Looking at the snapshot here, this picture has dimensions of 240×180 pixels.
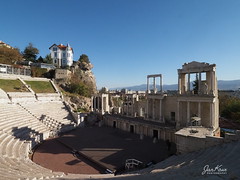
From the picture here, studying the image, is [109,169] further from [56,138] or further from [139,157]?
[56,138]

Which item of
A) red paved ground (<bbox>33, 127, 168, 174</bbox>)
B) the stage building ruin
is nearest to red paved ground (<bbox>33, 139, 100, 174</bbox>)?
red paved ground (<bbox>33, 127, 168, 174</bbox>)

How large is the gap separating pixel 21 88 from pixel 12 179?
28.2m

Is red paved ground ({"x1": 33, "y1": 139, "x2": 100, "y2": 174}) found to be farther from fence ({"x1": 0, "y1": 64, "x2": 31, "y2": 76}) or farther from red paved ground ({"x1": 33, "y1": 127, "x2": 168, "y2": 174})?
fence ({"x1": 0, "y1": 64, "x2": 31, "y2": 76})

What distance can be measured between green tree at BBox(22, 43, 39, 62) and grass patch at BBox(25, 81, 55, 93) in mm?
22387

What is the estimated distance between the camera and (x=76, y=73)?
52.0 m

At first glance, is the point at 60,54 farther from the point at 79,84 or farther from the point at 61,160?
the point at 61,160

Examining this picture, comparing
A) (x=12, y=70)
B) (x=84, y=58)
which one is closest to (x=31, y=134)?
(x=12, y=70)

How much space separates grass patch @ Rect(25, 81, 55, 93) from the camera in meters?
32.7

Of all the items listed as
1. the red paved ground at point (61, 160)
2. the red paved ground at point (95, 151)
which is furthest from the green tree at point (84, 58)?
the red paved ground at point (61, 160)

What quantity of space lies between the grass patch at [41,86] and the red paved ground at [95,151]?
16.5 meters

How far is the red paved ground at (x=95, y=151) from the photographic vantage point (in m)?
13.3

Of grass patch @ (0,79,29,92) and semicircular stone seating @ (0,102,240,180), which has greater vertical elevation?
grass patch @ (0,79,29,92)

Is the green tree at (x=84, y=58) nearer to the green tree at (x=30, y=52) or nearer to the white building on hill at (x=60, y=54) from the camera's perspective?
the white building on hill at (x=60, y=54)

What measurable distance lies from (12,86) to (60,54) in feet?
126
